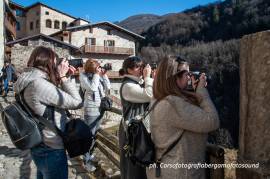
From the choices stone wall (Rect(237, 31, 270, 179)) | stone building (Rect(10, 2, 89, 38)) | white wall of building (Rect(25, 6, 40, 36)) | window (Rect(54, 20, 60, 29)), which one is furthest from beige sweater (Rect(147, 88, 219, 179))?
window (Rect(54, 20, 60, 29))

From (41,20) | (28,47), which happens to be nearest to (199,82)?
(28,47)

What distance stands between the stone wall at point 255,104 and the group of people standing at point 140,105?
8.4 inches

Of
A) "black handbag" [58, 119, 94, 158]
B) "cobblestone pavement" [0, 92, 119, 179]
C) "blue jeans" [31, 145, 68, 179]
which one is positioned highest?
"black handbag" [58, 119, 94, 158]

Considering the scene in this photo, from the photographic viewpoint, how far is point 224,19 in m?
62.0

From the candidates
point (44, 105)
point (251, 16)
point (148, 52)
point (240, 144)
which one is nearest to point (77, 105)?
point (44, 105)

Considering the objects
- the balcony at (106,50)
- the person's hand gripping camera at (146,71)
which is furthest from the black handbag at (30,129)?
the balcony at (106,50)

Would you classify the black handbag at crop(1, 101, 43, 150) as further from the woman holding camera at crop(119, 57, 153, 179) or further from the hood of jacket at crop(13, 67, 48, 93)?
the woman holding camera at crop(119, 57, 153, 179)

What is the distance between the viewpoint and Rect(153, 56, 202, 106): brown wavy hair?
226 centimetres

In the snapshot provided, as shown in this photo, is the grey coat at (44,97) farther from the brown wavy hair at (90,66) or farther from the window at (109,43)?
the window at (109,43)

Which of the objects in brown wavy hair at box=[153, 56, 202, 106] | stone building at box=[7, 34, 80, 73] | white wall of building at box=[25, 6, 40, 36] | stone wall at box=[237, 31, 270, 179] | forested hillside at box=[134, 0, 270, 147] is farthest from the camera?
white wall of building at box=[25, 6, 40, 36]

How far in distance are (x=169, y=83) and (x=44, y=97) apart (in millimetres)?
1023

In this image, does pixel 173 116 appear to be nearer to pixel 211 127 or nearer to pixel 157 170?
pixel 211 127

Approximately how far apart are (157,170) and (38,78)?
117cm

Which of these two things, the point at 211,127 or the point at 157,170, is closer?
the point at 211,127
